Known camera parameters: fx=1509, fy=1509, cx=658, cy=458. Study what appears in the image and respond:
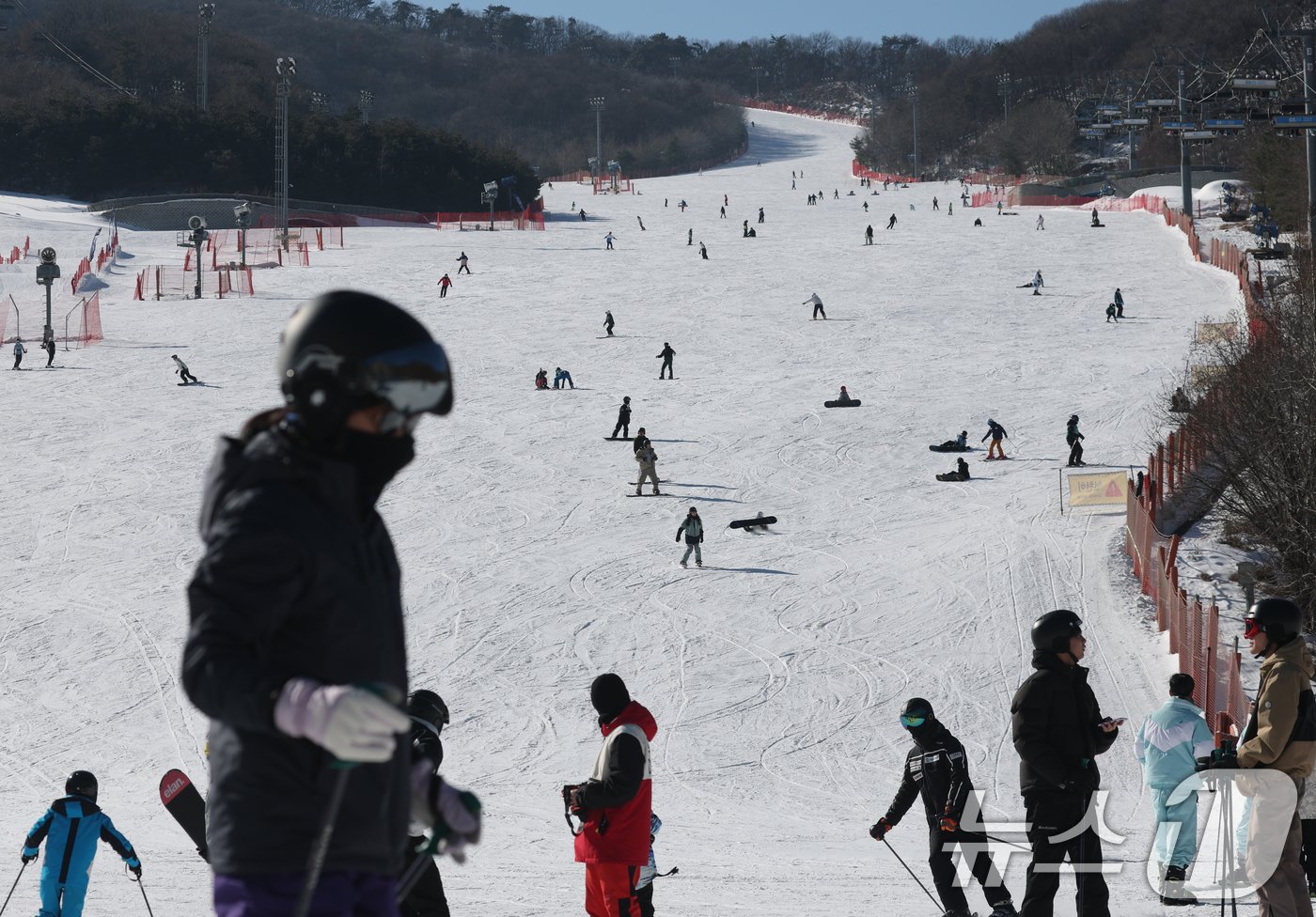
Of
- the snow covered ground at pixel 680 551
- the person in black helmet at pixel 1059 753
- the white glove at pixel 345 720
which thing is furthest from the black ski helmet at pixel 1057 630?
the white glove at pixel 345 720

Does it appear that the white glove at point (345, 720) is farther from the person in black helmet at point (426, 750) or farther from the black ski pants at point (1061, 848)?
the black ski pants at point (1061, 848)

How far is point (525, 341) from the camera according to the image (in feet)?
127

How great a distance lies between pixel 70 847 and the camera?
6.86 m

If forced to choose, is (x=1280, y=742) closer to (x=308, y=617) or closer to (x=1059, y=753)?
(x=1059, y=753)

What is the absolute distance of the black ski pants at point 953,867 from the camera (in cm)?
648

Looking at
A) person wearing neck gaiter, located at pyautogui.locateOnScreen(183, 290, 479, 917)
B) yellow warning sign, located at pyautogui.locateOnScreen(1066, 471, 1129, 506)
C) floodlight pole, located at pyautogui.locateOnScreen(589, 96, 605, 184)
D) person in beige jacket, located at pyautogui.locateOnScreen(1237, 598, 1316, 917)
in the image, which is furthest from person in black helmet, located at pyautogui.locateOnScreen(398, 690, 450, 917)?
floodlight pole, located at pyautogui.locateOnScreen(589, 96, 605, 184)

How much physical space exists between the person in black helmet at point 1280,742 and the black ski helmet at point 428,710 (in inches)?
118

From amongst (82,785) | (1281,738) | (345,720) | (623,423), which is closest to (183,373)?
(623,423)

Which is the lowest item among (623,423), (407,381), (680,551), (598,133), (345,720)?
(680,551)

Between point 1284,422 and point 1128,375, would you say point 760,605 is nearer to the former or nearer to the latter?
point 1284,422

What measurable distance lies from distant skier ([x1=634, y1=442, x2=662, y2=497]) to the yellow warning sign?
631 centimetres

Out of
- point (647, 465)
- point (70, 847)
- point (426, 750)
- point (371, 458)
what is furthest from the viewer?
point (647, 465)

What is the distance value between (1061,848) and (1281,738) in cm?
90

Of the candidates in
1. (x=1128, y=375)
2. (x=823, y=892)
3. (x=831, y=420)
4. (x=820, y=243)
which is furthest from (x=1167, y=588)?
(x=820, y=243)
